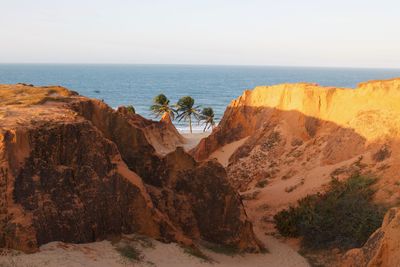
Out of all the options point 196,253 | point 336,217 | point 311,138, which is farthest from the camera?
point 311,138

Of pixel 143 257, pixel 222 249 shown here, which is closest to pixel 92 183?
pixel 143 257

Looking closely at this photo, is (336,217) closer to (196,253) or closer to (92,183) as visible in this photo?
(196,253)

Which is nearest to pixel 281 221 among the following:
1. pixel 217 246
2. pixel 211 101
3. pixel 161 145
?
pixel 217 246

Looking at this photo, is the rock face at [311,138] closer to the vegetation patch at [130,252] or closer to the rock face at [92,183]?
the rock face at [92,183]

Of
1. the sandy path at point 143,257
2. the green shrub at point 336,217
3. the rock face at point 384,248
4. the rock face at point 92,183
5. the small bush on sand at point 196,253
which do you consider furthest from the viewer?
the green shrub at point 336,217

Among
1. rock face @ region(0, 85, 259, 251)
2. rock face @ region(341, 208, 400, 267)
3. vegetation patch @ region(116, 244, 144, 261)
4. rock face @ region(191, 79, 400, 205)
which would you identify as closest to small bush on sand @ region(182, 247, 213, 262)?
rock face @ region(0, 85, 259, 251)

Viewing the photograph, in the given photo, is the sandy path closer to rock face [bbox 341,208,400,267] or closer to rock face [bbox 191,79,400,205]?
rock face [bbox 341,208,400,267]

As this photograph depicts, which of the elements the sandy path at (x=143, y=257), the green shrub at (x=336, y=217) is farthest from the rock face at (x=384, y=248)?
the green shrub at (x=336, y=217)
